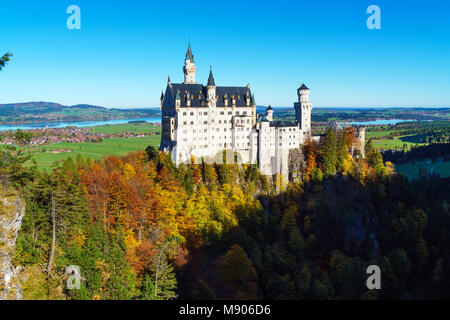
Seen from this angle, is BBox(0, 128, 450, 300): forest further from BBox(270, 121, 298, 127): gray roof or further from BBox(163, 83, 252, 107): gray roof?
BBox(163, 83, 252, 107): gray roof

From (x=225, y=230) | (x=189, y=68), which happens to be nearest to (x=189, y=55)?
(x=189, y=68)

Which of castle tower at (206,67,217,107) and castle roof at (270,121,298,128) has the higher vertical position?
castle tower at (206,67,217,107)

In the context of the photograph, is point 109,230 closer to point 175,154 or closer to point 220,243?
point 220,243

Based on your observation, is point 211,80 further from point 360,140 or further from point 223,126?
point 360,140

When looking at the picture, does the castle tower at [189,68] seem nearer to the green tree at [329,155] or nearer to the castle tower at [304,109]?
the castle tower at [304,109]

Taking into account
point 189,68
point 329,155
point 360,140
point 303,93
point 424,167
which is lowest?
point 424,167

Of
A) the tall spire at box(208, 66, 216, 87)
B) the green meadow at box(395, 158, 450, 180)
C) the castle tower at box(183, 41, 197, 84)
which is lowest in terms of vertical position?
the green meadow at box(395, 158, 450, 180)

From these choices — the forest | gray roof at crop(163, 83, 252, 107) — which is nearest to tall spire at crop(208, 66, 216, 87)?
gray roof at crop(163, 83, 252, 107)
